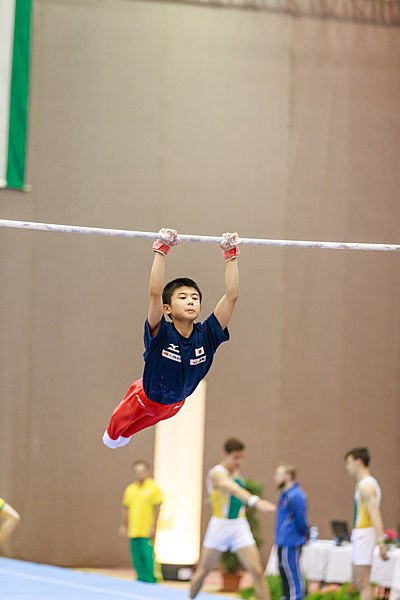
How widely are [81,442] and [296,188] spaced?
16.8ft

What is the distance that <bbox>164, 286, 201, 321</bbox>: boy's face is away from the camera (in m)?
6.50

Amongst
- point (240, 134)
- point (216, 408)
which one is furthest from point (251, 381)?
point (240, 134)

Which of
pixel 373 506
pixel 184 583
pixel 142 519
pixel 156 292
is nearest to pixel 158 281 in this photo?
pixel 156 292

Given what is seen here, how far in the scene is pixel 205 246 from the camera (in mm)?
15906

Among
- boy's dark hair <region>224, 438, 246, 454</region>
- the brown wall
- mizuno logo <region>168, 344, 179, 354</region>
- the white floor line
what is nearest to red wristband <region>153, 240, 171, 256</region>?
mizuno logo <region>168, 344, 179, 354</region>

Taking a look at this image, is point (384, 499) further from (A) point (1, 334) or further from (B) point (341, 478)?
(A) point (1, 334)

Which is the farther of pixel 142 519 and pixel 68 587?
pixel 142 519

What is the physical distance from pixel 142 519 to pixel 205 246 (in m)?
4.63

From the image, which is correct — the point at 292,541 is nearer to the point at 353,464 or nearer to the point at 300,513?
the point at 300,513

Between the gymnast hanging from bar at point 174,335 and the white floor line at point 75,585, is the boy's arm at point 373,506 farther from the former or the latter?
the gymnast hanging from bar at point 174,335

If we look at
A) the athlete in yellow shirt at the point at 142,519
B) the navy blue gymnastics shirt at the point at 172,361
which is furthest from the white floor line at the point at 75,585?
the navy blue gymnastics shirt at the point at 172,361

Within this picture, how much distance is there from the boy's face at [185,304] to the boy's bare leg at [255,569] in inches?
182

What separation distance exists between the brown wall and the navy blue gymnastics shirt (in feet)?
29.9

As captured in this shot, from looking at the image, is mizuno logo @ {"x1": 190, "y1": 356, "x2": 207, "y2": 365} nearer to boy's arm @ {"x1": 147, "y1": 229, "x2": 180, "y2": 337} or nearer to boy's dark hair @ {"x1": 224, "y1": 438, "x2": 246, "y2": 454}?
boy's arm @ {"x1": 147, "y1": 229, "x2": 180, "y2": 337}
